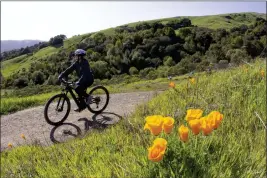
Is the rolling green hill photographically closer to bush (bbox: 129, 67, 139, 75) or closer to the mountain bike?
bush (bbox: 129, 67, 139, 75)

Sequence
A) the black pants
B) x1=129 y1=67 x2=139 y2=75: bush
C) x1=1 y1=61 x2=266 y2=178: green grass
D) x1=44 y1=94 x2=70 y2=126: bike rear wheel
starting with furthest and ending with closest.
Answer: x1=44 y1=94 x2=70 y2=126: bike rear wheel < the black pants < x1=129 y1=67 x2=139 y2=75: bush < x1=1 y1=61 x2=266 y2=178: green grass

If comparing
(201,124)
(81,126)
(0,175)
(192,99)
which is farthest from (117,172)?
(81,126)

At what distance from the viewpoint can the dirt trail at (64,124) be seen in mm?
Result: 7152

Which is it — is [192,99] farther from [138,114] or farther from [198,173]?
[198,173]

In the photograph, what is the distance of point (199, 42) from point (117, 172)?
3.32 metres

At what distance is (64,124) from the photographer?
795 cm

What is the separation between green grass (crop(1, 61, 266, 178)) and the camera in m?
2.03

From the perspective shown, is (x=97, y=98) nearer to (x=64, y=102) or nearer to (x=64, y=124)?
(x=64, y=102)

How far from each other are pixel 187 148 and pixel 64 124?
6322 mm

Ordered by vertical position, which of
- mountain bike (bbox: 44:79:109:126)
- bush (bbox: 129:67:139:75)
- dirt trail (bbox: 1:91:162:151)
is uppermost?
bush (bbox: 129:67:139:75)

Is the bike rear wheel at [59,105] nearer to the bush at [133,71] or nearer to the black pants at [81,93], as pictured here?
the black pants at [81,93]

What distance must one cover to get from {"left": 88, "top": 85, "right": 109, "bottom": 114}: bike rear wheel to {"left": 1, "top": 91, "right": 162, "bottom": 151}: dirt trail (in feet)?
0.52

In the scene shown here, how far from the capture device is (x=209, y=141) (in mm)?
2252

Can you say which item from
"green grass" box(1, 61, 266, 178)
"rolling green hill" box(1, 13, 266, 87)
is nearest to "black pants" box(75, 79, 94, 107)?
"rolling green hill" box(1, 13, 266, 87)
